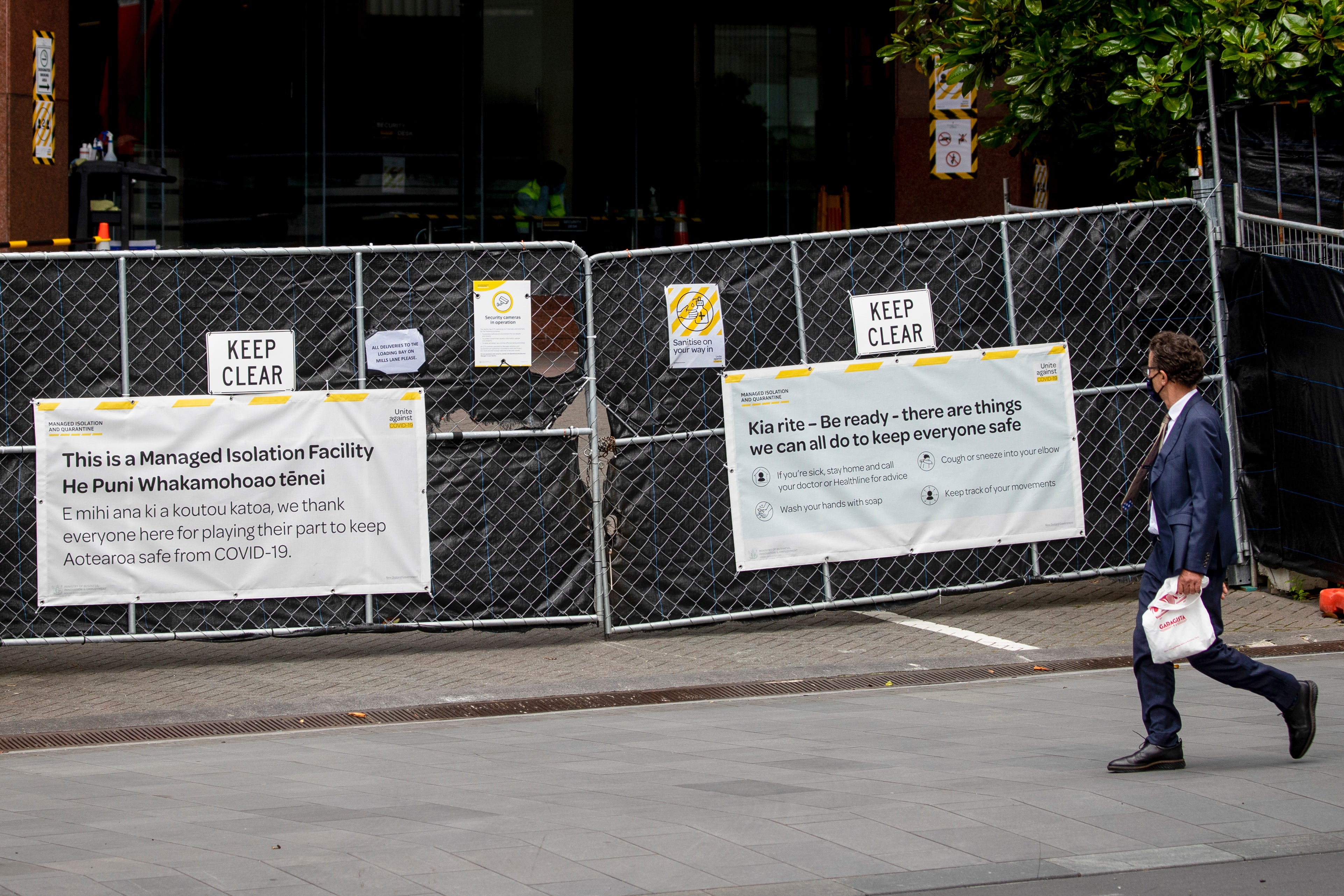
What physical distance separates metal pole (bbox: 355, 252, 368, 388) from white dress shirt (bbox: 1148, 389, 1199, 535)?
458 cm

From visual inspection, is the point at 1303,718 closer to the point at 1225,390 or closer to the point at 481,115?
the point at 1225,390

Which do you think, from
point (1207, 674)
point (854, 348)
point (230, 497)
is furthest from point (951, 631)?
point (230, 497)

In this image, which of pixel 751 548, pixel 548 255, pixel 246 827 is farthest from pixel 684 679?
pixel 246 827

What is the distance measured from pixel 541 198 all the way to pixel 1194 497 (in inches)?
789

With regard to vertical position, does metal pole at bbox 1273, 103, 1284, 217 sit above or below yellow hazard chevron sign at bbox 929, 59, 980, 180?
below

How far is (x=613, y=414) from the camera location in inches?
351

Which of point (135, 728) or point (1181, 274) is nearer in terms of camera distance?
point (135, 728)

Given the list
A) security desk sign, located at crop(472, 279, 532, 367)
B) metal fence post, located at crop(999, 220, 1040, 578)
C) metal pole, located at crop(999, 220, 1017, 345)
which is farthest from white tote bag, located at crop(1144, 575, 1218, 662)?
security desk sign, located at crop(472, 279, 532, 367)

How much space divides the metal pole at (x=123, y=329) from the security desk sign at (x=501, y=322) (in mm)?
1959

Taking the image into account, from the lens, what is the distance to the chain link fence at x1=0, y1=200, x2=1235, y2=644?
8.47 meters

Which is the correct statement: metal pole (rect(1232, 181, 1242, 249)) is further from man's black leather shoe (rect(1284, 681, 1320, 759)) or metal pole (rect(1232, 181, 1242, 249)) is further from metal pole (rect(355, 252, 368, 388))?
metal pole (rect(355, 252, 368, 388))

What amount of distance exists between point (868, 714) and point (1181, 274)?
→ 4.09m

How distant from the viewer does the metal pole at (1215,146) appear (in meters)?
9.57

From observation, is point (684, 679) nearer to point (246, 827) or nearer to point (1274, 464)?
point (246, 827)
